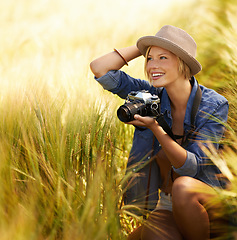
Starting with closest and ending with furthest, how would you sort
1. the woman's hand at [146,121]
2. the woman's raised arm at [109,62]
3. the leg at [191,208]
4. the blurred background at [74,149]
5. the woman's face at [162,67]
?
the blurred background at [74,149], the leg at [191,208], the woman's hand at [146,121], the woman's face at [162,67], the woman's raised arm at [109,62]

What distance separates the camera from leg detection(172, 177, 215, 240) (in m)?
1.43

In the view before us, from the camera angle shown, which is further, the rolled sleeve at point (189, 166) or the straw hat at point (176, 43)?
the straw hat at point (176, 43)

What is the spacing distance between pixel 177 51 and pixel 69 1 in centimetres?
647

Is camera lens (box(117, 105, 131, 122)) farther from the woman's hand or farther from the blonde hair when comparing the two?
the blonde hair

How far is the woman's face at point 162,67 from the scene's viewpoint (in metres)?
1.67

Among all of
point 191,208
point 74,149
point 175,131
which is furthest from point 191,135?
point 74,149

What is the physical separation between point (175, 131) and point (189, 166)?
318 mm

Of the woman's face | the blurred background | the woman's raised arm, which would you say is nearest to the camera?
the blurred background

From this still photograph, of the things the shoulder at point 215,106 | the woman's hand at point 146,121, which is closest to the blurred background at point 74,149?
the shoulder at point 215,106

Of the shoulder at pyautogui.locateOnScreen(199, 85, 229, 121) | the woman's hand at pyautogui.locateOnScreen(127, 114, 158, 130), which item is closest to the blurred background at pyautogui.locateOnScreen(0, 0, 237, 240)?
the shoulder at pyautogui.locateOnScreen(199, 85, 229, 121)

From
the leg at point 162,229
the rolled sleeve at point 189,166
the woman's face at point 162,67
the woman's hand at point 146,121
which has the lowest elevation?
the leg at point 162,229

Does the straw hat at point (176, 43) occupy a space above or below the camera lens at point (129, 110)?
above

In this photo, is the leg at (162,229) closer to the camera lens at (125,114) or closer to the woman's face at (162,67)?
the camera lens at (125,114)

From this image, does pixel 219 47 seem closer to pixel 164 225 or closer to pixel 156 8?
pixel 164 225
